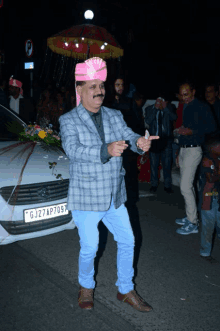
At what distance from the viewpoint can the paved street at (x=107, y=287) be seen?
286 centimetres

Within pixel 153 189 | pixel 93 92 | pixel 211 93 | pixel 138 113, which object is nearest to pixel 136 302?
pixel 93 92

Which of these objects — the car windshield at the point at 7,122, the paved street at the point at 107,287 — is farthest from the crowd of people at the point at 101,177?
the car windshield at the point at 7,122

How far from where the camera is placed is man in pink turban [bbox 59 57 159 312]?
9.16 feet

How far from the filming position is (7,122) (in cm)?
505

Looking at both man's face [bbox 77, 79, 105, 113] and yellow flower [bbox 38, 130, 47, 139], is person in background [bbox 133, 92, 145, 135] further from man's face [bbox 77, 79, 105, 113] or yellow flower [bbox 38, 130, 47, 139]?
man's face [bbox 77, 79, 105, 113]

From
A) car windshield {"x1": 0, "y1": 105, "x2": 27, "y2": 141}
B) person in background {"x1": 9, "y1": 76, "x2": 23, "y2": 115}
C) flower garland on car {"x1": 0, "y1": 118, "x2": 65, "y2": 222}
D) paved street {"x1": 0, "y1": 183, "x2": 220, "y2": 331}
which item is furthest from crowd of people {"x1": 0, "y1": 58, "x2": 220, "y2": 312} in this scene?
person in background {"x1": 9, "y1": 76, "x2": 23, "y2": 115}

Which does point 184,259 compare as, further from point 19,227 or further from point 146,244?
point 19,227

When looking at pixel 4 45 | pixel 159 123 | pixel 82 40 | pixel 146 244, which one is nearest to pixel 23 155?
pixel 146 244

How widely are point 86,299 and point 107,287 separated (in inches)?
17.3

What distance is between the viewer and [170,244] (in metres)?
4.58

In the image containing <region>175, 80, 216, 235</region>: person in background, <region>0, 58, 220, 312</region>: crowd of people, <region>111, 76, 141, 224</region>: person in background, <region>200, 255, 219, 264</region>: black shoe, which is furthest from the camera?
<region>111, 76, 141, 224</region>: person in background

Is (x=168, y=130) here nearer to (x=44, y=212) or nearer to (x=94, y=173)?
(x=44, y=212)

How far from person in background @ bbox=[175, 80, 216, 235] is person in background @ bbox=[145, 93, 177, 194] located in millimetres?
A: 2169

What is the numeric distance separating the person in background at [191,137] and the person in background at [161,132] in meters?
2.17
